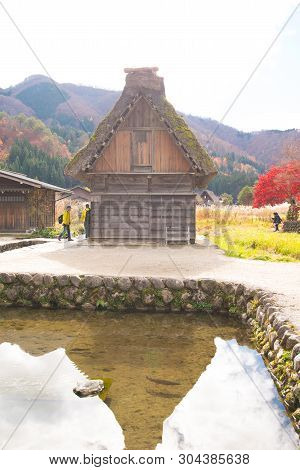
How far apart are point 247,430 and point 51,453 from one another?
2.25 m

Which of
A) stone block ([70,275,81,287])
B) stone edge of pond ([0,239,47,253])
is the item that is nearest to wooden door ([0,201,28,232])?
stone edge of pond ([0,239,47,253])

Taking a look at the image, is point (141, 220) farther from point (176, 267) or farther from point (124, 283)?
point (124, 283)

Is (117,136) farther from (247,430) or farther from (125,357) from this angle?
(247,430)

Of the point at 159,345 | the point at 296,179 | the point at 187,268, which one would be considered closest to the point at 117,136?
the point at 187,268

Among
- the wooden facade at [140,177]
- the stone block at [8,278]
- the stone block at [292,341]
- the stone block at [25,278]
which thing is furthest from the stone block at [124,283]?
the wooden facade at [140,177]

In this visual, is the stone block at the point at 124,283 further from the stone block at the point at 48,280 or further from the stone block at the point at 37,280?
the stone block at the point at 37,280

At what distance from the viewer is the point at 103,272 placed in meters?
11.4

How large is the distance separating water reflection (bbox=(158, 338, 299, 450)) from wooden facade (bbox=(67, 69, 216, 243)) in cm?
1440

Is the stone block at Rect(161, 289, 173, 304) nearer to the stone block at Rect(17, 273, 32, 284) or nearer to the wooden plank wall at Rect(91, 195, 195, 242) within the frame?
the stone block at Rect(17, 273, 32, 284)

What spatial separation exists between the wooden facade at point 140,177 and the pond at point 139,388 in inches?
467

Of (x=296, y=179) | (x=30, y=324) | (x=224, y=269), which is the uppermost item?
(x=296, y=179)

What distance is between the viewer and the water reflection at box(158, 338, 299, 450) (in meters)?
4.69

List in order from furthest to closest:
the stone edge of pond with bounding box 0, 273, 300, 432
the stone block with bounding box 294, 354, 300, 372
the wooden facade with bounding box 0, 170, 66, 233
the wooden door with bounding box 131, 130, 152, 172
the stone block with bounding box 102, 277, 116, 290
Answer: the wooden facade with bounding box 0, 170, 66, 233, the wooden door with bounding box 131, 130, 152, 172, the stone block with bounding box 102, 277, 116, 290, the stone edge of pond with bounding box 0, 273, 300, 432, the stone block with bounding box 294, 354, 300, 372

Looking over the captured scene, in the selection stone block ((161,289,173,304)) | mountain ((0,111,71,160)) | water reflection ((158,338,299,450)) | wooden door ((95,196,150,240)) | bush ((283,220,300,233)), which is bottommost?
water reflection ((158,338,299,450))
